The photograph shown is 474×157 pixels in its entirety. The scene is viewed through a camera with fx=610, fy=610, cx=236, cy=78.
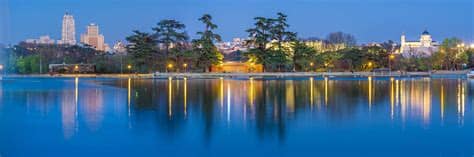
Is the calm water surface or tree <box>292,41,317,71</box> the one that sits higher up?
tree <box>292,41,317,71</box>

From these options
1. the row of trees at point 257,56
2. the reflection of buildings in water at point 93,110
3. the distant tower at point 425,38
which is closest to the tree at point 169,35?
the row of trees at point 257,56

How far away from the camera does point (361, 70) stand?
55.4m

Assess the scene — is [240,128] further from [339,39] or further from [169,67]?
[339,39]

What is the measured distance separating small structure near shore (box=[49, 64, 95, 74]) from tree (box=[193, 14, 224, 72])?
452 inches

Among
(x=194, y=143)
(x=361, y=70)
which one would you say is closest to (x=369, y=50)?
(x=361, y=70)

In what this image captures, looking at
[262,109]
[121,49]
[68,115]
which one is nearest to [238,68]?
[121,49]

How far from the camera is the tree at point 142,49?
49938 mm

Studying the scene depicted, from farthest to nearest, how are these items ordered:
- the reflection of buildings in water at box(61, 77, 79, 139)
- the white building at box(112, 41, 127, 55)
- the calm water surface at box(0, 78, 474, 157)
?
the white building at box(112, 41, 127, 55)
the reflection of buildings in water at box(61, 77, 79, 139)
the calm water surface at box(0, 78, 474, 157)

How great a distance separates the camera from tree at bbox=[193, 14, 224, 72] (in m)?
49.5

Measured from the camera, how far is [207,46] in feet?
162

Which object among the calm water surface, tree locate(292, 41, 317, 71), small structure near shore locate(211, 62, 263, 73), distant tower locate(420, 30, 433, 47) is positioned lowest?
the calm water surface

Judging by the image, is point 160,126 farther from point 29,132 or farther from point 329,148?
point 329,148

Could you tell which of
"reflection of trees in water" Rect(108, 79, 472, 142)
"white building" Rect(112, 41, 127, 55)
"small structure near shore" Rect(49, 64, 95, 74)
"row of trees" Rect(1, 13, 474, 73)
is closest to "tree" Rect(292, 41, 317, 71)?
"row of trees" Rect(1, 13, 474, 73)

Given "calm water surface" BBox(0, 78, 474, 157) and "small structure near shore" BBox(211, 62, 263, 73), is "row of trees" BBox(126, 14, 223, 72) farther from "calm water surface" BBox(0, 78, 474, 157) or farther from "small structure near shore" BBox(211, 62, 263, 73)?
"calm water surface" BBox(0, 78, 474, 157)
